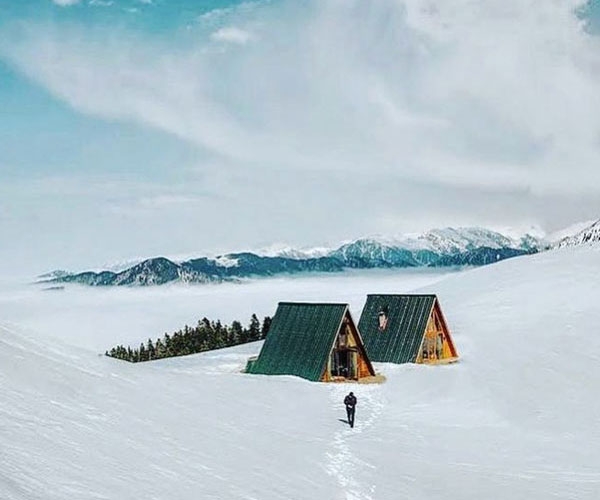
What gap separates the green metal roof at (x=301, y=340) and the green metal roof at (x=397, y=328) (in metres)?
6.90

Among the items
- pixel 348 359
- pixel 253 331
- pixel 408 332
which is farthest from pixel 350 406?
pixel 253 331

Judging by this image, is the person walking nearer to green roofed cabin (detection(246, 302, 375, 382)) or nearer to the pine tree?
green roofed cabin (detection(246, 302, 375, 382))

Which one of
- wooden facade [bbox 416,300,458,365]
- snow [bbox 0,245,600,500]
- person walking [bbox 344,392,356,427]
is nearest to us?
snow [bbox 0,245,600,500]

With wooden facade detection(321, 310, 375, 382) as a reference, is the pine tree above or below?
below

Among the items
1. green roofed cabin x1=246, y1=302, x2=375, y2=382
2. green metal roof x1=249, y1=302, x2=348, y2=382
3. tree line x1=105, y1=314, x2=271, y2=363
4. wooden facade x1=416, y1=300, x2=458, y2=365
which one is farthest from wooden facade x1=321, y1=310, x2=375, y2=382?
tree line x1=105, y1=314, x2=271, y2=363

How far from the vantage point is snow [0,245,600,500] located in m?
18.4

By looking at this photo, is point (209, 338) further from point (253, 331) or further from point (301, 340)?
point (301, 340)

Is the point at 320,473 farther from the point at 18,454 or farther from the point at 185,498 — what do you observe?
the point at 18,454

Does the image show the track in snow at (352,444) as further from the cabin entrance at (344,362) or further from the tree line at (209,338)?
the tree line at (209,338)

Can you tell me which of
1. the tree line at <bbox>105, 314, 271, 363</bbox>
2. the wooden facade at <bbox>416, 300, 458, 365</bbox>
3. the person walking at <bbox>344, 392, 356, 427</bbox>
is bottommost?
the tree line at <bbox>105, 314, 271, 363</bbox>

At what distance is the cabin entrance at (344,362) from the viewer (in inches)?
1896

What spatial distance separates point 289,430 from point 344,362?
18.4 meters

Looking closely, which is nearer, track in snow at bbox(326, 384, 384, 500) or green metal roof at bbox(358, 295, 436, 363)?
track in snow at bbox(326, 384, 384, 500)

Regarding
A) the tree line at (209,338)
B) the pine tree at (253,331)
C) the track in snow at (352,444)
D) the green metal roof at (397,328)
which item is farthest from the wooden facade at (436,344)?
the pine tree at (253,331)
